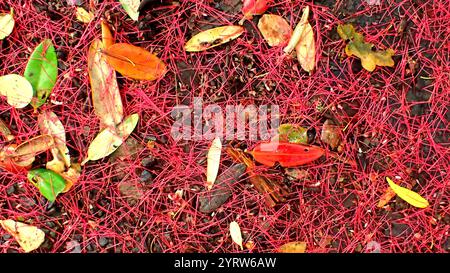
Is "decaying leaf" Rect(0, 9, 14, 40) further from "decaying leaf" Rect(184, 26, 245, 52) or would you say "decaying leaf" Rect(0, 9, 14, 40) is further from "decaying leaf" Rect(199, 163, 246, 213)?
"decaying leaf" Rect(199, 163, 246, 213)

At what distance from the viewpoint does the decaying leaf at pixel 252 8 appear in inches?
51.4

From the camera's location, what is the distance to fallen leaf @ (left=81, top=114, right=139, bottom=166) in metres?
1.30

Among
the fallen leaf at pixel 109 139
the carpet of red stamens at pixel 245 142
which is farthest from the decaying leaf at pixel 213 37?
the fallen leaf at pixel 109 139

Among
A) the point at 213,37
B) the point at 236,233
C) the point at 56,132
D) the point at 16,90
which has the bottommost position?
the point at 236,233

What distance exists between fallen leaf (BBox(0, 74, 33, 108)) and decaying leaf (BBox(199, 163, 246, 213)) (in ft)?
1.75

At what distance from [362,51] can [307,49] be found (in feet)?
0.48

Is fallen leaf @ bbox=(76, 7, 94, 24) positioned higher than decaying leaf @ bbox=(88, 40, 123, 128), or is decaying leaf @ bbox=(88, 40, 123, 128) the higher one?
fallen leaf @ bbox=(76, 7, 94, 24)

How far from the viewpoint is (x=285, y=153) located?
1296mm

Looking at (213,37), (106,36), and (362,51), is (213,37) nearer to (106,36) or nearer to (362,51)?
(106,36)

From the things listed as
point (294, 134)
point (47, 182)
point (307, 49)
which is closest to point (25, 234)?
point (47, 182)

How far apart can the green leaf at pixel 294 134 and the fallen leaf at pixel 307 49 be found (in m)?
0.16

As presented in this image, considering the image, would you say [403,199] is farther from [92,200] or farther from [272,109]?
[92,200]

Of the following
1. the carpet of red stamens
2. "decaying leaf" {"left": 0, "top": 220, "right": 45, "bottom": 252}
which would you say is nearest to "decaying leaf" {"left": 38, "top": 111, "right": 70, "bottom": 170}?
the carpet of red stamens

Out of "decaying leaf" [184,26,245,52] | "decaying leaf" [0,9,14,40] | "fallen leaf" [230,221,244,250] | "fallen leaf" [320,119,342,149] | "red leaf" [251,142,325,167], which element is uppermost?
"decaying leaf" [0,9,14,40]
